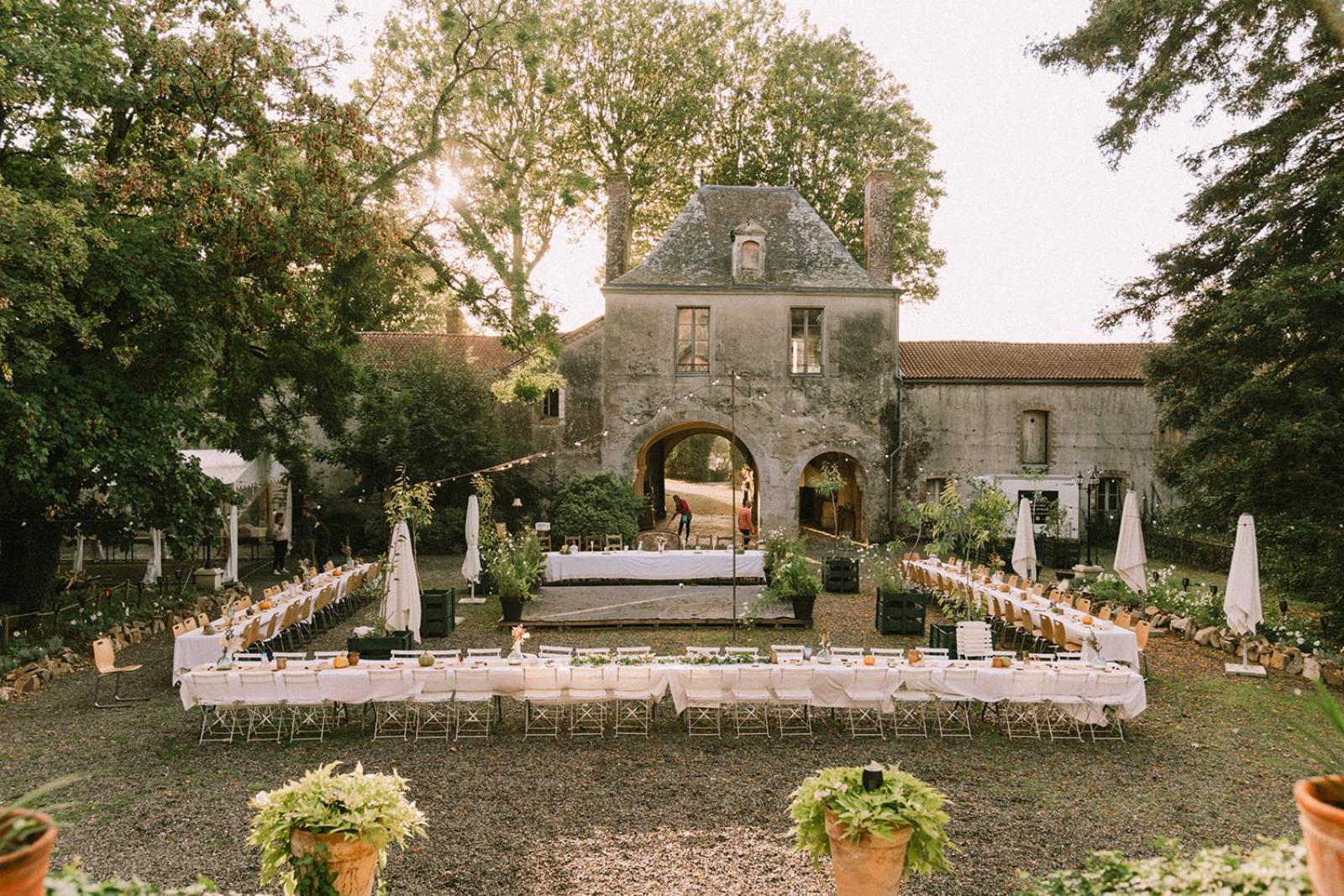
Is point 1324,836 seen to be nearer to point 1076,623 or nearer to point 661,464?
point 1076,623

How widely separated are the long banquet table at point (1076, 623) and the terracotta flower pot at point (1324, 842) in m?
8.93

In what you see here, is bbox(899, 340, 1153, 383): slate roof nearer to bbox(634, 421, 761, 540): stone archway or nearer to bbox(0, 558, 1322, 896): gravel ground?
bbox(634, 421, 761, 540): stone archway

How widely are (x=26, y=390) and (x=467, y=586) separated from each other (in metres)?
9.29

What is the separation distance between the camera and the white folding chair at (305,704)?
9.25 m

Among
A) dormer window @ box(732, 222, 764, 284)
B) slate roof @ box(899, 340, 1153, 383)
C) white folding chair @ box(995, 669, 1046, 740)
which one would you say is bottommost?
white folding chair @ box(995, 669, 1046, 740)

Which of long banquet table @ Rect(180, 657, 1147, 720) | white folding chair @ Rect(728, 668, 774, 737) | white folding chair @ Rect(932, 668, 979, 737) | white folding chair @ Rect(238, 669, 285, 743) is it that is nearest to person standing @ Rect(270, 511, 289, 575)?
long banquet table @ Rect(180, 657, 1147, 720)

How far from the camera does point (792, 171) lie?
33.2 m

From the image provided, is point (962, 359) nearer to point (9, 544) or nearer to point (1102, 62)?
point (1102, 62)

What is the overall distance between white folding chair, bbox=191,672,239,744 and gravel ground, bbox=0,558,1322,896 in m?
0.28

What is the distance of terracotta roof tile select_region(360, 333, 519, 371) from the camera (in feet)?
87.7

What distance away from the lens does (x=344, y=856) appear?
4766mm

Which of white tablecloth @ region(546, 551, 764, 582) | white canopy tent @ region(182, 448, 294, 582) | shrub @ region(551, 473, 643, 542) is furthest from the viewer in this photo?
shrub @ region(551, 473, 643, 542)

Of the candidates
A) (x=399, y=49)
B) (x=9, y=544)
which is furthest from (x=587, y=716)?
(x=399, y=49)

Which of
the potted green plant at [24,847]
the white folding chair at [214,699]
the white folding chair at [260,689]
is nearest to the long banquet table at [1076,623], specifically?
the white folding chair at [260,689]
